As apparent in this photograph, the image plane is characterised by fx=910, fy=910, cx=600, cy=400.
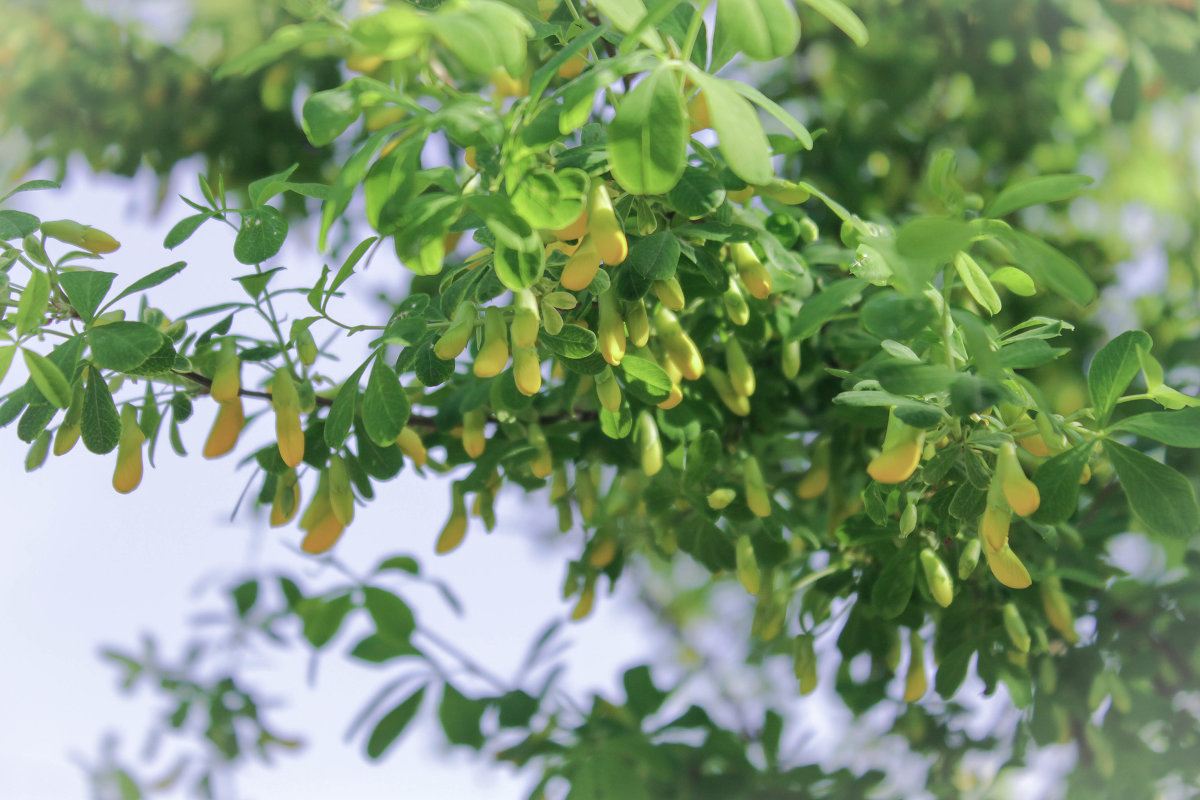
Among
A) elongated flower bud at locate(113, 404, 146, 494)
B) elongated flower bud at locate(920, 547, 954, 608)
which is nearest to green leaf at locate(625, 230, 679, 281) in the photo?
elongated flower bud at locate(920, 547, 954, 608)

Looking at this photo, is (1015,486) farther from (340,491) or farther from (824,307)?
(340,491)

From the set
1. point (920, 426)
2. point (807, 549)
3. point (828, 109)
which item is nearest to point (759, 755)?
point (807, 549)

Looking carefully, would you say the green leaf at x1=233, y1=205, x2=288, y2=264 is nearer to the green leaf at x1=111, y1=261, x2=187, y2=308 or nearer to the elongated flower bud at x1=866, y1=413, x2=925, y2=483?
the green leaf at x1=111, y1=261, x2=187, y2=308

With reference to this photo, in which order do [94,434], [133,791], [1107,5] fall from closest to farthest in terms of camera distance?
[94,434] < [1107,5] < [133,791]

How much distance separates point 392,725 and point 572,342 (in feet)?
2.67

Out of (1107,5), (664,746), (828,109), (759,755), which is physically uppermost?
(1107,5)

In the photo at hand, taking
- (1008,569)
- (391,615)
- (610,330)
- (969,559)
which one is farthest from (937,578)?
(391,615)

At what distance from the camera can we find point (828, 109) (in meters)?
1.69

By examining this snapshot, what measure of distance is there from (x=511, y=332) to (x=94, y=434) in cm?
34

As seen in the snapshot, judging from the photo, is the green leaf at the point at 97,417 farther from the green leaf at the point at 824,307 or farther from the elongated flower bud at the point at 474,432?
the green leaf at the point at 824,307

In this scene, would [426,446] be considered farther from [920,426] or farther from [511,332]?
[920,426]

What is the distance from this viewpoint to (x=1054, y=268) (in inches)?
19.4

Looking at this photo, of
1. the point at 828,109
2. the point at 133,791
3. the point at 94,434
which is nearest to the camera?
the point at 94,434

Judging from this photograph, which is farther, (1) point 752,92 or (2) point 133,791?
(2) point 133,791
